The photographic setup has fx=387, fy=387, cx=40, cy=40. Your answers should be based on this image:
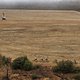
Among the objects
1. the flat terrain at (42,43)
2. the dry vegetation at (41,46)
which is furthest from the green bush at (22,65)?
the flat terrain at (42,43)

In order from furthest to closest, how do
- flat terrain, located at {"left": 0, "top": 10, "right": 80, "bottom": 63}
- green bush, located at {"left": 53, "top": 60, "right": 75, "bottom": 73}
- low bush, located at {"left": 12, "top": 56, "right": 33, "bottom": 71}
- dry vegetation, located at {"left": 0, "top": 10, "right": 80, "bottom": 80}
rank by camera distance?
flat terrain, located at {"left": 0, "top": 10, "right": 80, "bottom": 63} → dry vegetation, located at {"left": 0, "top": 10, "right": 80, "bottom": 80} → low bush, located at {"left": 12, "top": 56, "right": 33, "bottom": 71} → green bush, located at {"left": 53, "top": 60, "right": 75, "bottom": 73}

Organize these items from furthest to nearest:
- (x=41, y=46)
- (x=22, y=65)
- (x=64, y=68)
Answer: (x=41, y=46) → (x=22, y=65) → (x=64, y=68)

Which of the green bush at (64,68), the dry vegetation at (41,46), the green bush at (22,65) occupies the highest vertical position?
the dry vegetation at (41,46)

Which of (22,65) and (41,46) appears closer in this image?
(22,65)

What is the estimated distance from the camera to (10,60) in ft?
92.6

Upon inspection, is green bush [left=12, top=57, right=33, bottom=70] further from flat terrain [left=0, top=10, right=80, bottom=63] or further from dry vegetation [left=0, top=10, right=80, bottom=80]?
flat terrain [left=0, top=10, right=80, bottom=63]

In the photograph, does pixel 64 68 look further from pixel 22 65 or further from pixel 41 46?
pixel 41 46

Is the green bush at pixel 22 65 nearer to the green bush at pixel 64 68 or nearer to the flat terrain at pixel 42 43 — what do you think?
the green bush at pixel 64 68

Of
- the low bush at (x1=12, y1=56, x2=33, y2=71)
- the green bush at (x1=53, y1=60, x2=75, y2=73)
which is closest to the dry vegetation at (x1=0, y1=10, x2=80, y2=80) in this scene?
the green bush at (x1=53, y1=60, x2=75, y2=73)

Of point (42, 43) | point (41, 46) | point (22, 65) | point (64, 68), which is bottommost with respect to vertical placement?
point (64, 68)

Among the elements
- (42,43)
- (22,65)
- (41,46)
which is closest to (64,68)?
(22,65)

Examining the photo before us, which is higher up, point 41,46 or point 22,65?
point 41,46

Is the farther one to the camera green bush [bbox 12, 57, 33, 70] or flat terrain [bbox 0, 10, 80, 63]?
flat terrain [bbox 0, 10, 80, 63]

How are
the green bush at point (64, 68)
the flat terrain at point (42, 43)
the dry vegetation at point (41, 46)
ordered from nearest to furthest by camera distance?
the green bush at point (64, 68)
the dry vegetation at point (41, 46)
the flat terrain at point (42, 43)
